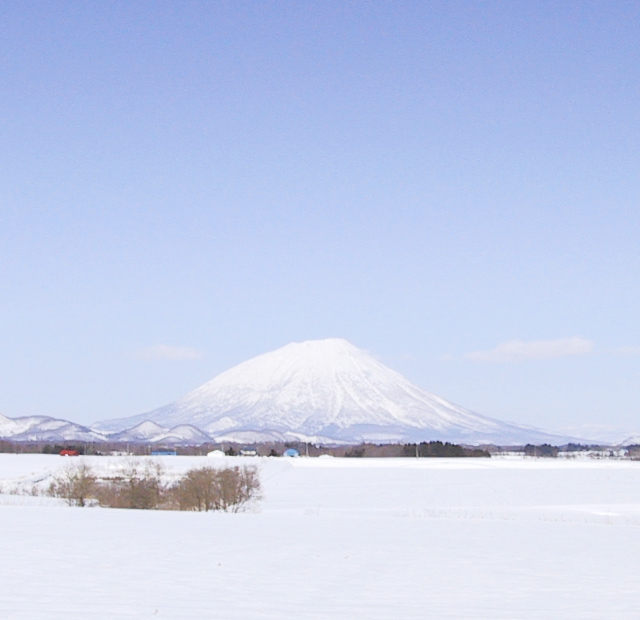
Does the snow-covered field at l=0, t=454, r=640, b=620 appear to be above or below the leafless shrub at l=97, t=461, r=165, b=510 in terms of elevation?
above

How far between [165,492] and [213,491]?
294cm

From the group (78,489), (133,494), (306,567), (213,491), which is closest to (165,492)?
(213,491)

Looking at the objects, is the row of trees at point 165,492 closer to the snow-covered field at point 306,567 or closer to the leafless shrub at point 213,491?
the leafless shrub at point 213,491

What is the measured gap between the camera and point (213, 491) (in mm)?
50906

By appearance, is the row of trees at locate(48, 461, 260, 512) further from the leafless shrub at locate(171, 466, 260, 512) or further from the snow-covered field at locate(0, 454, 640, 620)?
the snow-covered field at locate(0, 454, 640, 620)

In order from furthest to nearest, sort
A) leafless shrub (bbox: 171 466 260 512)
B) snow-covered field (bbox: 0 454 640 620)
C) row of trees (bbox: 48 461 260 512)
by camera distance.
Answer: leafless shrub (bbox: 171 466 260 512) → row of trees (bbox: 48 461 260 512) → snow-covered field (bbox: 0 454 640 620)

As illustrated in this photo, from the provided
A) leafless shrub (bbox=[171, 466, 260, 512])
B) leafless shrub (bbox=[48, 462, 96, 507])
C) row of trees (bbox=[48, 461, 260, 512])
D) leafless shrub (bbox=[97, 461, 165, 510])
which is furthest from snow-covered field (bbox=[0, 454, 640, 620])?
leafless shrub (bbox=[171, 466, 260, 512])

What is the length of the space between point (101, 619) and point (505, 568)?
983cm

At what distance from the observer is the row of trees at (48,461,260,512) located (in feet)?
161

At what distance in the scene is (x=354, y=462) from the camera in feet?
354

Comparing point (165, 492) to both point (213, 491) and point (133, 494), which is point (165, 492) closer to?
point (213, 491)

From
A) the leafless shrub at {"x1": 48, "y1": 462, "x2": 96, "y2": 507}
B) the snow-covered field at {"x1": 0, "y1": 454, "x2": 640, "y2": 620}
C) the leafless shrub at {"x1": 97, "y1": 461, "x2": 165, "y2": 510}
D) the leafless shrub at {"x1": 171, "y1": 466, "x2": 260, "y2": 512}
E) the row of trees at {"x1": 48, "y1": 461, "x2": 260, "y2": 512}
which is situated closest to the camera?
the snow-covered field at {"x1": 0, "y1": 454, "x2": 640, "y2": 620}

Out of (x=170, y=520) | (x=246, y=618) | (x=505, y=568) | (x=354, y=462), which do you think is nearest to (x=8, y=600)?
(x=246, y=618)

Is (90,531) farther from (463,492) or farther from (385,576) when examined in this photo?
(463,492)
